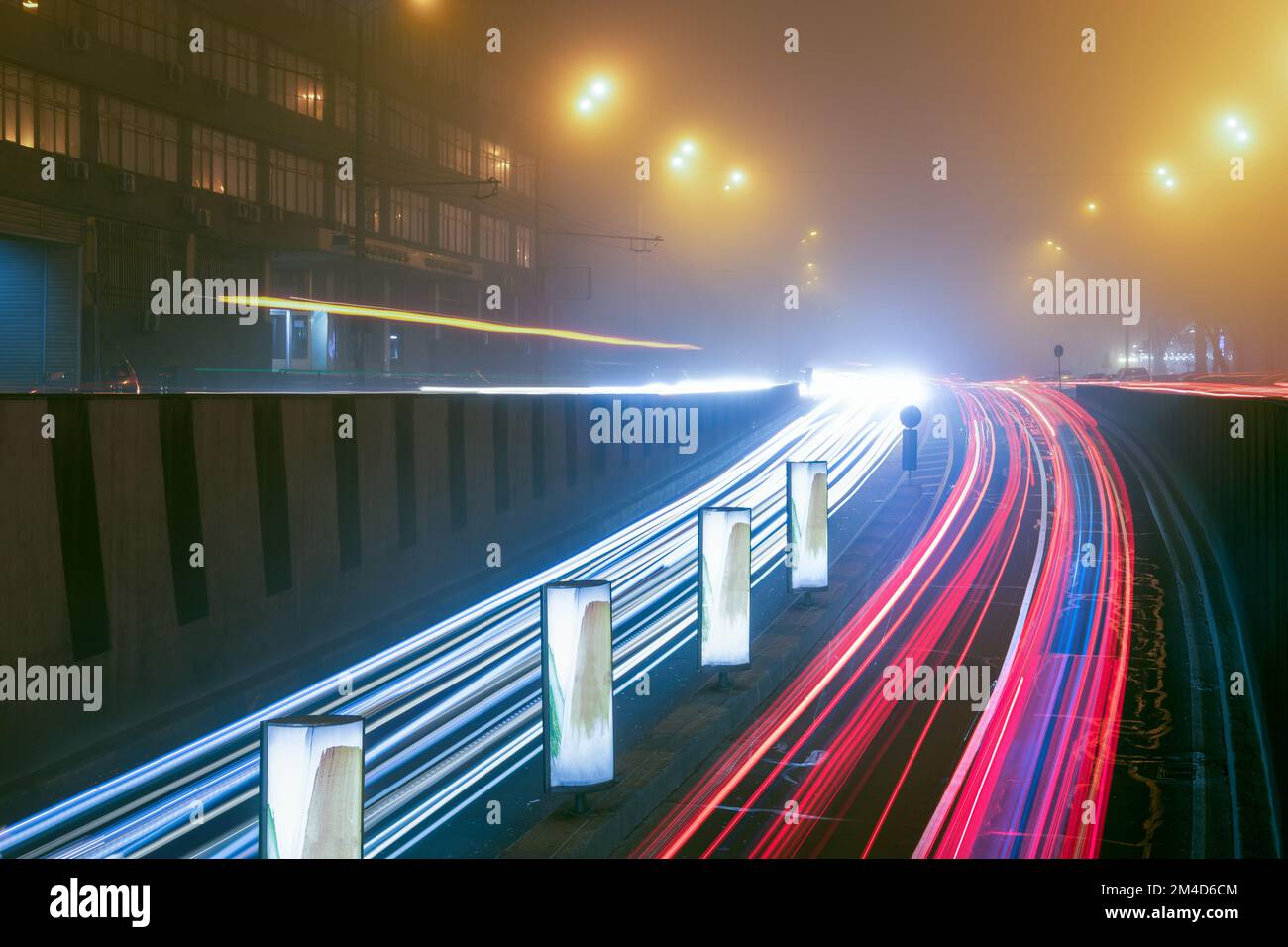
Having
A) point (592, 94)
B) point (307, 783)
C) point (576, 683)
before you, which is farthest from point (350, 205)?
point (307, 783)

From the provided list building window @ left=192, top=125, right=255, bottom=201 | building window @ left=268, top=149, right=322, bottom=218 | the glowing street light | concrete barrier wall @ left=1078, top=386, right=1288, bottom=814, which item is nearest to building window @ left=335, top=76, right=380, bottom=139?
building window @ left=268, top=149, right=322, bottom=218

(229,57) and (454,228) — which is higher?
(229,57)

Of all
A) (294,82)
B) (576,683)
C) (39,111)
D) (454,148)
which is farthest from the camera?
(454,148)

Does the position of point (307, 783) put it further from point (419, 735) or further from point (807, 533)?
point (807, 533)

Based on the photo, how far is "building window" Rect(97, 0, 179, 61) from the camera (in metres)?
40.5

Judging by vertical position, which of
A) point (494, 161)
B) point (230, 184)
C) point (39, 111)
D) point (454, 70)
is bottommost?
point (230, 184)

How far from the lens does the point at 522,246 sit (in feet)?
255

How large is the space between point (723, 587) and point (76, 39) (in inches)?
1438

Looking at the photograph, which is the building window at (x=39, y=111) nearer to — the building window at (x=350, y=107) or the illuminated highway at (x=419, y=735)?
the building window at (x=350, y=107)

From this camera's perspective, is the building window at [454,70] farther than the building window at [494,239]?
No

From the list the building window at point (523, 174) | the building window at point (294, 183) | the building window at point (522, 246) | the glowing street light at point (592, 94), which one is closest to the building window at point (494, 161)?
the building window at point (523, 174)

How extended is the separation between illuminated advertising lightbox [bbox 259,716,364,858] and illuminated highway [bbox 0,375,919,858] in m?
1.58

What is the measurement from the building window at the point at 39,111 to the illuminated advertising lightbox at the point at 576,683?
35.0m

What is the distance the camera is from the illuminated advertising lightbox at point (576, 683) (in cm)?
651
